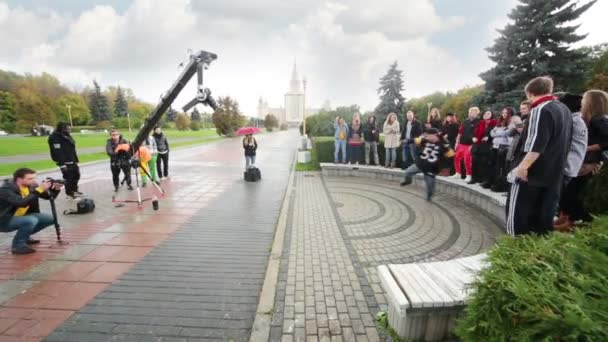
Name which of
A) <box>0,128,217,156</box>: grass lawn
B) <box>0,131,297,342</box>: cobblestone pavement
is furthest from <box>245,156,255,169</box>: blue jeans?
<box>0,128,217,156</box>: grass lawn

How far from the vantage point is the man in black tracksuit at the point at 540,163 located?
2.65m

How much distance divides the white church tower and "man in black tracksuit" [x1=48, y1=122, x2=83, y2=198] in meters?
126

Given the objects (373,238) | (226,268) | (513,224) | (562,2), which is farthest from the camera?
(562,2)

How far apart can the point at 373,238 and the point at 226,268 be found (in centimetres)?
253

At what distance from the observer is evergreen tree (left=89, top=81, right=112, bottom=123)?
69438 millimetres

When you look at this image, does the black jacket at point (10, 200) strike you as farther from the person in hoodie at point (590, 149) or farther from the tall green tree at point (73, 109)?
the tall green tree at point (73, 109)

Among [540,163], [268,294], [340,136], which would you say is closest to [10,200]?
[268,294]

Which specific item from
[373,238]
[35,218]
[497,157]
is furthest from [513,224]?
[35,218]

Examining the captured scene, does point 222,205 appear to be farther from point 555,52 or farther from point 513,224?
point 555,52

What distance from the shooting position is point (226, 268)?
3.74 m

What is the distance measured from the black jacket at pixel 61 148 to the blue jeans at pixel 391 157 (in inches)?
386

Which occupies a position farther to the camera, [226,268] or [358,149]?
[358,149]

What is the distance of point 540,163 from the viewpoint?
2.71 metres

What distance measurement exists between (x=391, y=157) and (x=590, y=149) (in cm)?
673
